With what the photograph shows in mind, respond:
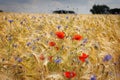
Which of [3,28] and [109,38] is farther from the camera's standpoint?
[3,28]

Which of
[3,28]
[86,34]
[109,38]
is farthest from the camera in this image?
[3,28]

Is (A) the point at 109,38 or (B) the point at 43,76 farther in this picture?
(A) the point at 109,38

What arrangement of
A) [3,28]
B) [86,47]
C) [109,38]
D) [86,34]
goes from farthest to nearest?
[3,28] → [86,34] → [109,38] → [86,47]

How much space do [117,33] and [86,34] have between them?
395 millimetres

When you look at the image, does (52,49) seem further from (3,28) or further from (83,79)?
(3,28)

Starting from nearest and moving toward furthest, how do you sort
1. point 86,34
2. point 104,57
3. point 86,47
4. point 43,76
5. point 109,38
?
point 43,76
point 104,57
point 86,47
point 109,38
point 86,34

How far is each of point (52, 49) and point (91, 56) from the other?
183 millimetres

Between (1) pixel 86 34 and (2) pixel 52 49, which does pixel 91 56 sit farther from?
(1) pixel 86 34

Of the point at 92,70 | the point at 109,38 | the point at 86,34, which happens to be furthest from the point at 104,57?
the point at 86,34

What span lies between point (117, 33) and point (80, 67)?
279 mm

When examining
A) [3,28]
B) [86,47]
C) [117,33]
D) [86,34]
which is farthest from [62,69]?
[3,28]

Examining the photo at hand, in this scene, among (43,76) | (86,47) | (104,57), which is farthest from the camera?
(86,47)

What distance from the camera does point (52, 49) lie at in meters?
1.13

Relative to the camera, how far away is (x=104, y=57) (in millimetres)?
940
